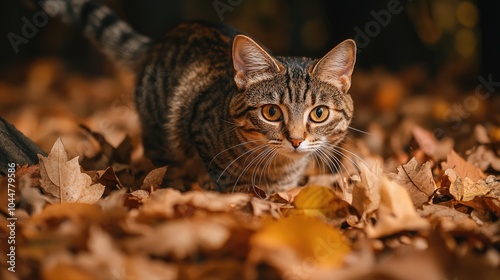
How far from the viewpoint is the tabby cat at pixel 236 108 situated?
3.19 metres

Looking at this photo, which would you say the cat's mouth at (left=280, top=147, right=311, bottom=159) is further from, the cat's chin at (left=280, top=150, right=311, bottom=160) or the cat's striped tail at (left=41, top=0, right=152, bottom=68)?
the cat's striped tail at (left=41, top=0, right=152, bottom=68)

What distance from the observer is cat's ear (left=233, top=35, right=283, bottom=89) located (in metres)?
3.20

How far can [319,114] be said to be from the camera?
3.22 meters

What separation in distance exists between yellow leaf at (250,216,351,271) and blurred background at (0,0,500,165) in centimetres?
269

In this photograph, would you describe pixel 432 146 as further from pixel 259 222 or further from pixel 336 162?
pixel 259 222

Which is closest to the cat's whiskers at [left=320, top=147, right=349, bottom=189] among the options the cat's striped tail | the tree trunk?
the tree trunk

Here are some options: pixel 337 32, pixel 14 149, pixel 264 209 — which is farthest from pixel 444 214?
pixel 337 32

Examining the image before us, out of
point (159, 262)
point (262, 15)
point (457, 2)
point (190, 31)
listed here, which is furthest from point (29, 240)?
point (262, 15)

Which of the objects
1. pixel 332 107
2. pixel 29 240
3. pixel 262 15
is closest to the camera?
pixel 29 240

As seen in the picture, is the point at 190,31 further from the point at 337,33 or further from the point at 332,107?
the point at 337,33

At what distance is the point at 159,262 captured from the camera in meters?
1.83

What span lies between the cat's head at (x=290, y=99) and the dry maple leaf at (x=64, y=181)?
37.9 inches

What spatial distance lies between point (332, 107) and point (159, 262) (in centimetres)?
171

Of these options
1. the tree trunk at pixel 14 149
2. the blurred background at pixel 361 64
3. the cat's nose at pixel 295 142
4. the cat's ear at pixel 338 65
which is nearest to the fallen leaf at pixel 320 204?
the cat's nose at pixel 295 142
